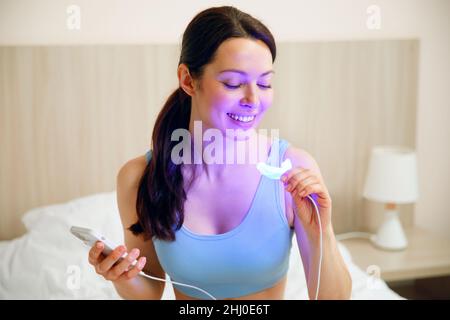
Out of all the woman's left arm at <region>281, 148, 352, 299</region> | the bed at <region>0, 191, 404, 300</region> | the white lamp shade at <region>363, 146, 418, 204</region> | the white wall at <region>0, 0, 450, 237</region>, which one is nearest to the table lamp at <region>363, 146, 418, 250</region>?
the white lamp shade at <region>363, 146, 418, 204</region>

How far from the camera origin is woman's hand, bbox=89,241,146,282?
66cm

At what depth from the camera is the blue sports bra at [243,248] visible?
753 mm

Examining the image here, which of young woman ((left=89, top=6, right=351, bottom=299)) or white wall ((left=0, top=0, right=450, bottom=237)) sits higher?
white wall ((left=0, top=0, right=450, bottom=237))

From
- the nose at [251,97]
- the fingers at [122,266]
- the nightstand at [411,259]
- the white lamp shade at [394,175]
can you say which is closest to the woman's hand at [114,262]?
the fingers at [122,266]

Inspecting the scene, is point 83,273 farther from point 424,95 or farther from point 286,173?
point 424,95

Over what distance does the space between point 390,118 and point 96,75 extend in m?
0.72

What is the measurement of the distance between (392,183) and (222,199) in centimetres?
69

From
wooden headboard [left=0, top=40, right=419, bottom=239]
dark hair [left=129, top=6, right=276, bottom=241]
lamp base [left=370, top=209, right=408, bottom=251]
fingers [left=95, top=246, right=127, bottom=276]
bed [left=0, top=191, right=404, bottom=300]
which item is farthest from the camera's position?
lamp base [left=370, top=209, right=408, bottom=251]

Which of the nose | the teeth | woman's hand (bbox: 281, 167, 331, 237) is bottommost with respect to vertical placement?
woman's hand (bbox: 281, 167, 331, 237)

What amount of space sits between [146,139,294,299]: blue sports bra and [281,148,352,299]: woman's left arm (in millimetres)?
32

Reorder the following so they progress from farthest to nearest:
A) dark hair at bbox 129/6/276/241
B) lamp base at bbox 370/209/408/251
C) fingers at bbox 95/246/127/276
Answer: lamp base at bbox 370/209/408/251, dark hair at bbox 129/6/276/241, fingers at bbox 95/246/127/276

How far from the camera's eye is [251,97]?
0.69 m

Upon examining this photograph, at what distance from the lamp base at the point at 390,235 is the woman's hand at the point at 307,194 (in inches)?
19.3

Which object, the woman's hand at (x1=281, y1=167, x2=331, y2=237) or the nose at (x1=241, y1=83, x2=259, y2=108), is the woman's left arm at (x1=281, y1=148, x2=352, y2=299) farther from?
the nose at (x1=241, y1=83, x2=259, y2=108)
